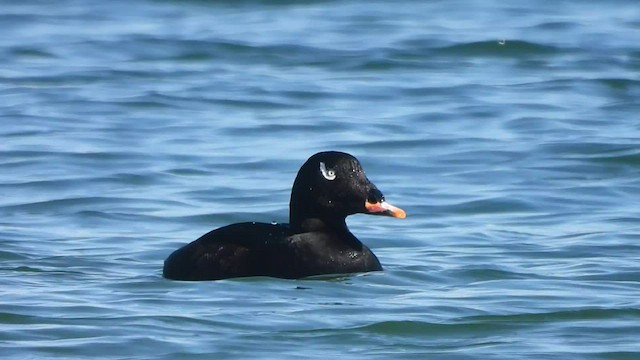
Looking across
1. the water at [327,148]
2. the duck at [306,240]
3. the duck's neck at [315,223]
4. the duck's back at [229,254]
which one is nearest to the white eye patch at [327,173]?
the duck at [306,240]

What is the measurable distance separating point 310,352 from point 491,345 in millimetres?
887

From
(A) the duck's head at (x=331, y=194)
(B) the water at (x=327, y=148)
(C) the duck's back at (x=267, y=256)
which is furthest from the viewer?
(A) the duck's head at (x=331, y=194)

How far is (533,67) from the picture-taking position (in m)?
21.3

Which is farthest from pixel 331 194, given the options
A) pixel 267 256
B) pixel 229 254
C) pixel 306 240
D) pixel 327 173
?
pixel 229 254

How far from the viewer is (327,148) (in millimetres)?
16250

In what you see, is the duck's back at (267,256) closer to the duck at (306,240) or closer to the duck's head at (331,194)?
the duck at (306,240)

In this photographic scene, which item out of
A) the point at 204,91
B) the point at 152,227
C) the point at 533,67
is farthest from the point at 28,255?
the point at 533,67

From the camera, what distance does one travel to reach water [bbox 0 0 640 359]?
9.48 m

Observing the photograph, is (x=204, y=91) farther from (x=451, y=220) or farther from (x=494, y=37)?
(x=451, y=220)

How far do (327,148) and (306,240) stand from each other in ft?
19.0

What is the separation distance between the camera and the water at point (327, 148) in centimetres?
948

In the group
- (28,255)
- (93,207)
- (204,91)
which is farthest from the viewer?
(204,91)

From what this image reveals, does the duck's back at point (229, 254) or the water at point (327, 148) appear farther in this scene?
the duck's back at point (229, 254)

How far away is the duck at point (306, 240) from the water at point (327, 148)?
0.32 feet
